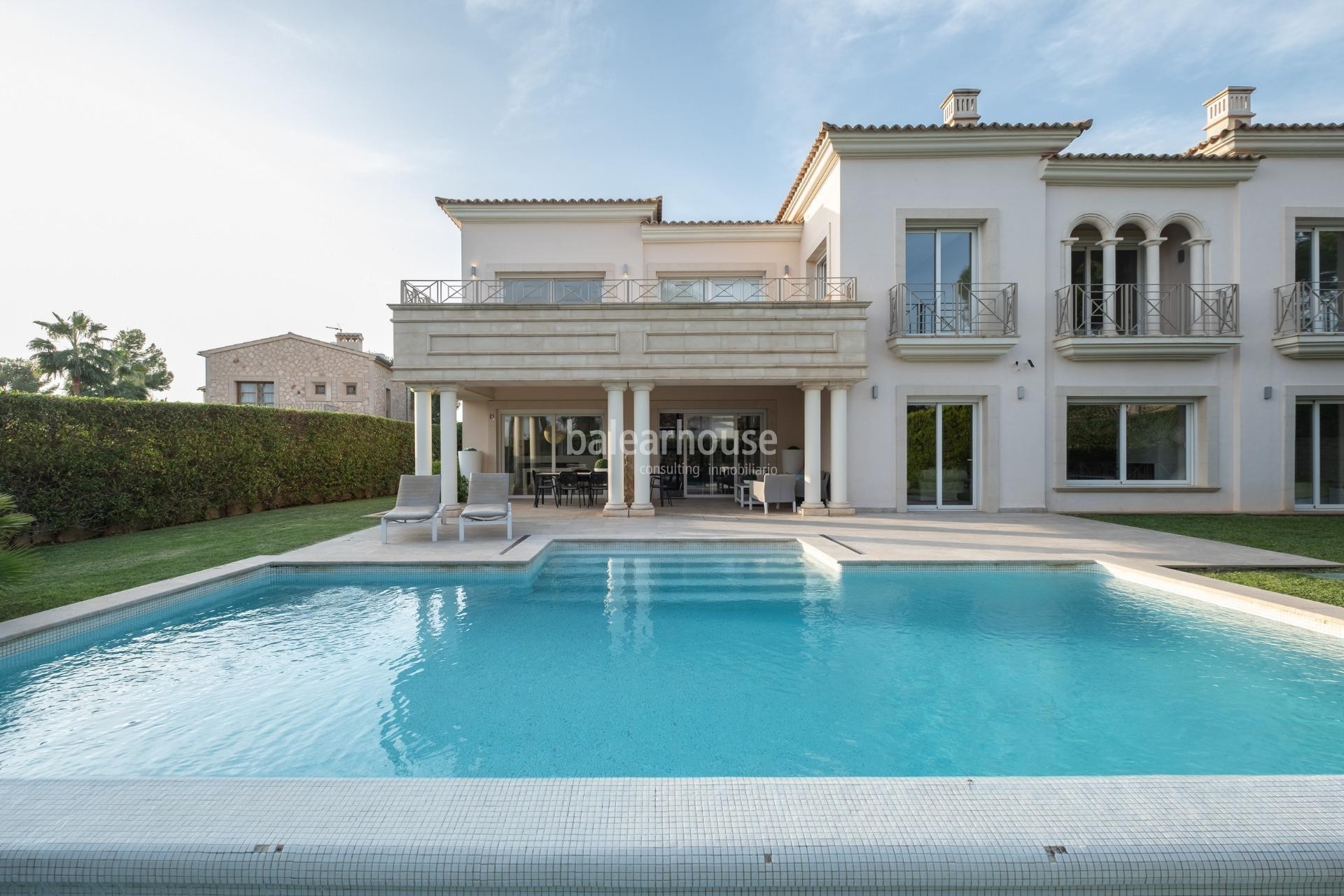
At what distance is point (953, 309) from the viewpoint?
537 inches

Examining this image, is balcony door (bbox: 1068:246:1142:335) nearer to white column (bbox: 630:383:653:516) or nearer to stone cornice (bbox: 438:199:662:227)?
white column (bbox: 630:383:653:516)

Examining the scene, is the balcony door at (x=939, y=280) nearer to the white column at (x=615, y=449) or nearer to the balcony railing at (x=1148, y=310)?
the balcony railing at (x=1148, y=310)

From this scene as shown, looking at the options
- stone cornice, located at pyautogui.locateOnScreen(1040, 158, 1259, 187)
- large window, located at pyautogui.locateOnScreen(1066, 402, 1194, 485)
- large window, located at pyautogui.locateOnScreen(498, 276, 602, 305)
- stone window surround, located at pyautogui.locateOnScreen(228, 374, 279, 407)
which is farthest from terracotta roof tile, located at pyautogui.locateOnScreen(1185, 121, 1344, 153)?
stone window surround, located at pyautogui.locateOnScreen(228, 374, 279, 407)

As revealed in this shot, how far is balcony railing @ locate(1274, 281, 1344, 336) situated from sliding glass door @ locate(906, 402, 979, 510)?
7.45 m

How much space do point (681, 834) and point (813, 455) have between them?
1119cm

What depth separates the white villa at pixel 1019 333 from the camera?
12977 mm

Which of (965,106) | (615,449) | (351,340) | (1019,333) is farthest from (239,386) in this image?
(1019,333)

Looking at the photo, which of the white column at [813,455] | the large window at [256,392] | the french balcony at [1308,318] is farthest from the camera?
the large window at [256,392]

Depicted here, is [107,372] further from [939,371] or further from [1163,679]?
[1163,679]

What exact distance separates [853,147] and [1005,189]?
3.74 meters

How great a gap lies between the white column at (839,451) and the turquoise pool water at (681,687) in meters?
5.64

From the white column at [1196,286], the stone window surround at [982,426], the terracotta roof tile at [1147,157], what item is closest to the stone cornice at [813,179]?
the terracotta roof tile at [1147,157]

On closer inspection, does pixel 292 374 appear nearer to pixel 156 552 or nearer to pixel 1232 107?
pixel 156 552

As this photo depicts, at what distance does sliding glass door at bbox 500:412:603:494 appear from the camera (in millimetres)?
17594
